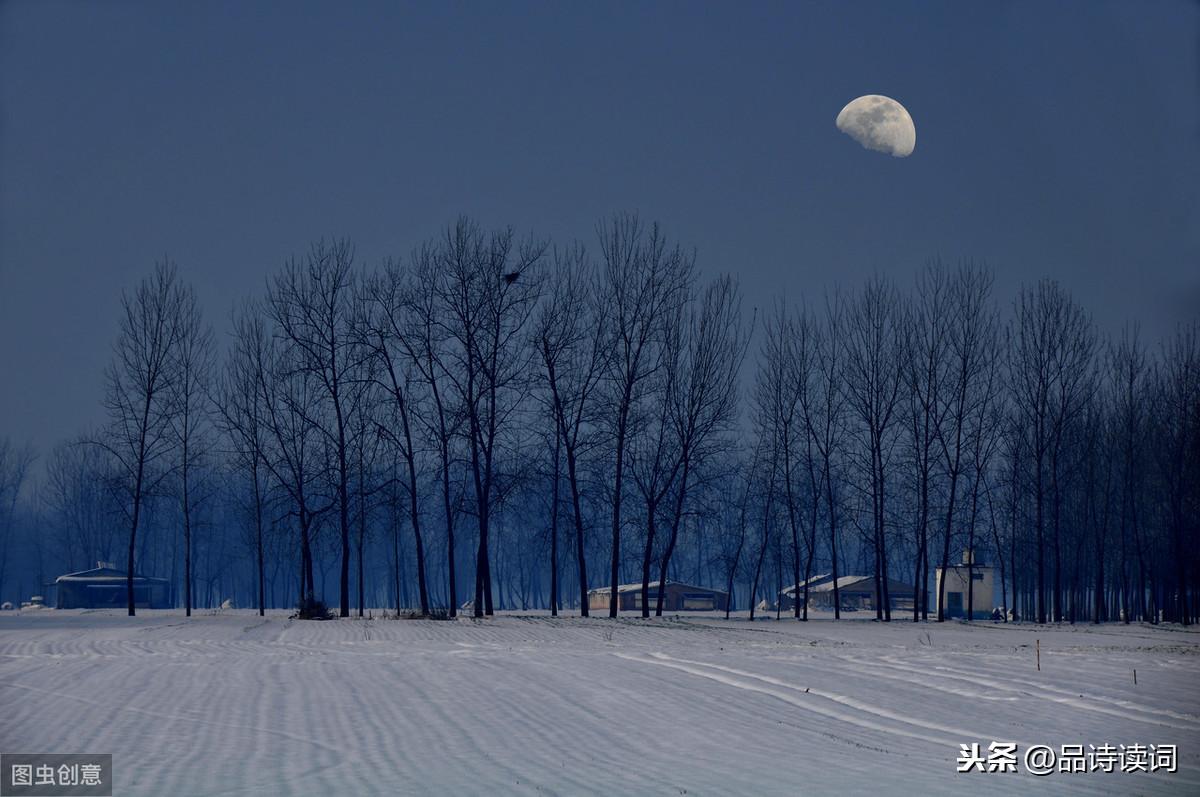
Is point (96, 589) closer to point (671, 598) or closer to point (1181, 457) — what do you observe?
point (671, 598)

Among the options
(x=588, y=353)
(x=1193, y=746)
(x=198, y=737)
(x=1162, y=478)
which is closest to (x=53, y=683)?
(x=198, y=737)

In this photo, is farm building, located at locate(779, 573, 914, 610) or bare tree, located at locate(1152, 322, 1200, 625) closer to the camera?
bare tree, located at locate(1152, 322, 1200, 625)

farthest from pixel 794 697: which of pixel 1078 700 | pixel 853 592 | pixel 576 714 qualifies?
pixel 853 592

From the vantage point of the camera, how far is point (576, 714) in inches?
579

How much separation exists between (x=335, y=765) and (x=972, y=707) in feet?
29.5

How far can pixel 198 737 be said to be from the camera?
12594 mm

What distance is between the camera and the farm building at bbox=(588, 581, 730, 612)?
7988cm

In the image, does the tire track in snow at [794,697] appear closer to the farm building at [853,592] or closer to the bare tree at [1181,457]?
the bare tree at [1181,457]

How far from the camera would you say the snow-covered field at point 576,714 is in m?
10.9

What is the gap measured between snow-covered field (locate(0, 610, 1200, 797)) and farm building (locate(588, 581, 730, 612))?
55287 mm

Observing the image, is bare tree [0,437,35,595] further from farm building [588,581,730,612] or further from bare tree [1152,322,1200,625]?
bare tree [1152,322,1200,625]

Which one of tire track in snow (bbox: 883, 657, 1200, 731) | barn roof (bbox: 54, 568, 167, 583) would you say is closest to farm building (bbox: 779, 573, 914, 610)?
barn roof (bbox: 54, 568, 167, 583)

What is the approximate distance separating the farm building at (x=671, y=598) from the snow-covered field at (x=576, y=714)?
55.3 meters

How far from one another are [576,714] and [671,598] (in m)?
69.7
